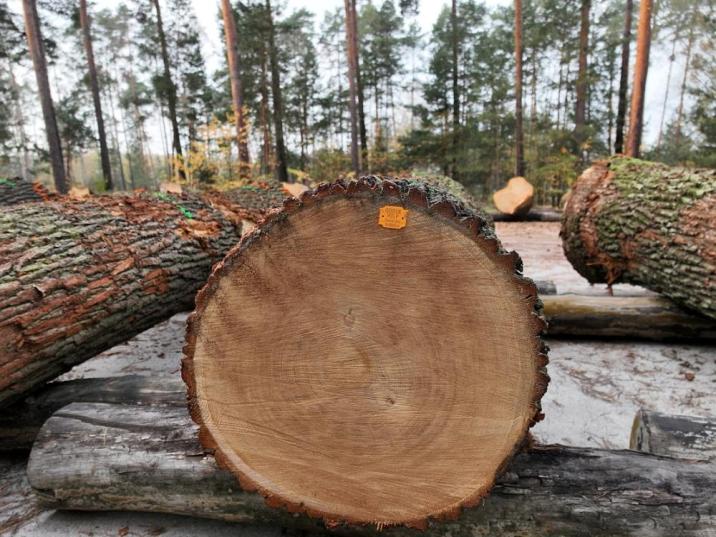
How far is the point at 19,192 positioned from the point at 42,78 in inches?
280

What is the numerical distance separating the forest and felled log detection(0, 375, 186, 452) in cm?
881

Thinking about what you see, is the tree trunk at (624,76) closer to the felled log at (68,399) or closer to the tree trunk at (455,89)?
the tree trunk at (455,89)

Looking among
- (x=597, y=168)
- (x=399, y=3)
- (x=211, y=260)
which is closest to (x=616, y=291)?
(x=597, y=168)

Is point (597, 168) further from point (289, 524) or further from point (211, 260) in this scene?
point (289, 524)

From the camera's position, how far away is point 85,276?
7.29ft

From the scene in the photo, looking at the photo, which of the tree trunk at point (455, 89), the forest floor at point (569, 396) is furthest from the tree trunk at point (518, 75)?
the forest floor at point (569, 396)

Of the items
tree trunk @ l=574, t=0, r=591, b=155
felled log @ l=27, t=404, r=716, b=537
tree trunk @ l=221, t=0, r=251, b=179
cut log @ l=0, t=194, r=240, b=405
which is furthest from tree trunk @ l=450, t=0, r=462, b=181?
felled log @ l=27, t=404, r=716, b=537

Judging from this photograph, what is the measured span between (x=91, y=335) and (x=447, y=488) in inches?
77.3

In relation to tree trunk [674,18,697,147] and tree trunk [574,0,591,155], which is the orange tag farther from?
tree trunk [674,18,697,147]

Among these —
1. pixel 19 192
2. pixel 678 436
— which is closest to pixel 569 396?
pixel 678 436

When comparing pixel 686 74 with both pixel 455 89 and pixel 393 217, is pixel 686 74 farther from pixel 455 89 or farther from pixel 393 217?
pixel 393 217

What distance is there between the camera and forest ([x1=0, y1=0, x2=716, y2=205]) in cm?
1241

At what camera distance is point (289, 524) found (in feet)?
4.93

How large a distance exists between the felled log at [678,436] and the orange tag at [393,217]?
4.37 feet
